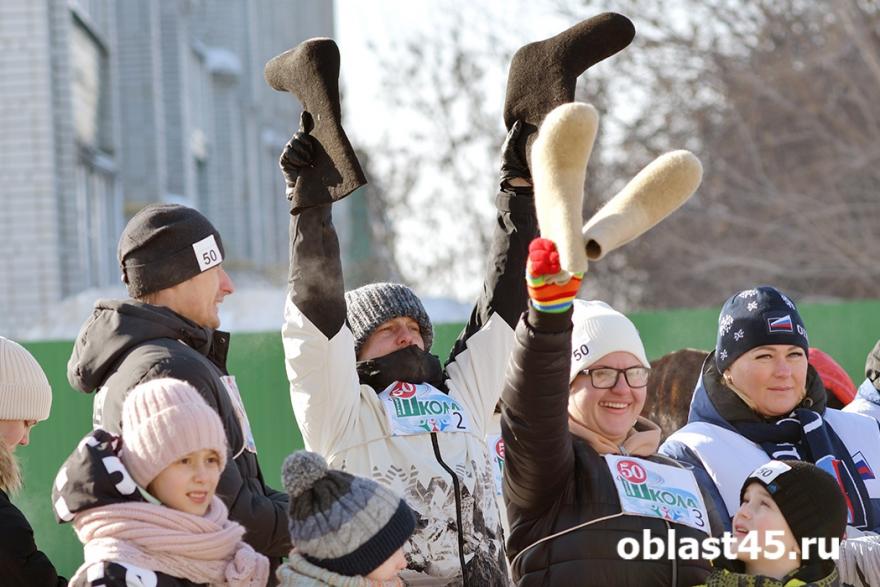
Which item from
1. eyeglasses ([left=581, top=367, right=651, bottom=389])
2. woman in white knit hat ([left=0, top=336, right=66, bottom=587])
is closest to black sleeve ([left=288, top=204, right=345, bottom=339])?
eyeglasses ([left=581, top=367, right=651, bottom=389])

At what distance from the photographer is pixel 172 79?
56.3ft

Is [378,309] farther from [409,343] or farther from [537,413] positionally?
[537,413]

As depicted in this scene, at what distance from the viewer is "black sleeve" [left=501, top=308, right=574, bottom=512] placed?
328 centimetres

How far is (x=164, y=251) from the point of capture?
3887 mm

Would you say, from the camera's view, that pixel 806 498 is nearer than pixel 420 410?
Yes

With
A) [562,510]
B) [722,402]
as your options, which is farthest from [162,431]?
[722,402]

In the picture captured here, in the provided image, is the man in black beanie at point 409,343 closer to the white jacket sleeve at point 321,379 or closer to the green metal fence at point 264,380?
the white jacket sleeve at point 321,379

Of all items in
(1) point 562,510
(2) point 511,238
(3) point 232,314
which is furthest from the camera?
(3) point 232,314

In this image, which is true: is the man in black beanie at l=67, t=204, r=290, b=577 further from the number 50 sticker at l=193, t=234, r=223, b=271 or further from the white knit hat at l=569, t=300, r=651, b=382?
the white knit hat at l=569, t=300, r=651, b=382

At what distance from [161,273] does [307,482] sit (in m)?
0.94

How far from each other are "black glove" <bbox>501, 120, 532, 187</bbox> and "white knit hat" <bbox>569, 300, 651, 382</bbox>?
403 mm

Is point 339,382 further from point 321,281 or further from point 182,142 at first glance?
point 182,142

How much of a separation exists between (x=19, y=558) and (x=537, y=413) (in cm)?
143

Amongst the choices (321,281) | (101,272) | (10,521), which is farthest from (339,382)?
(101,272)
